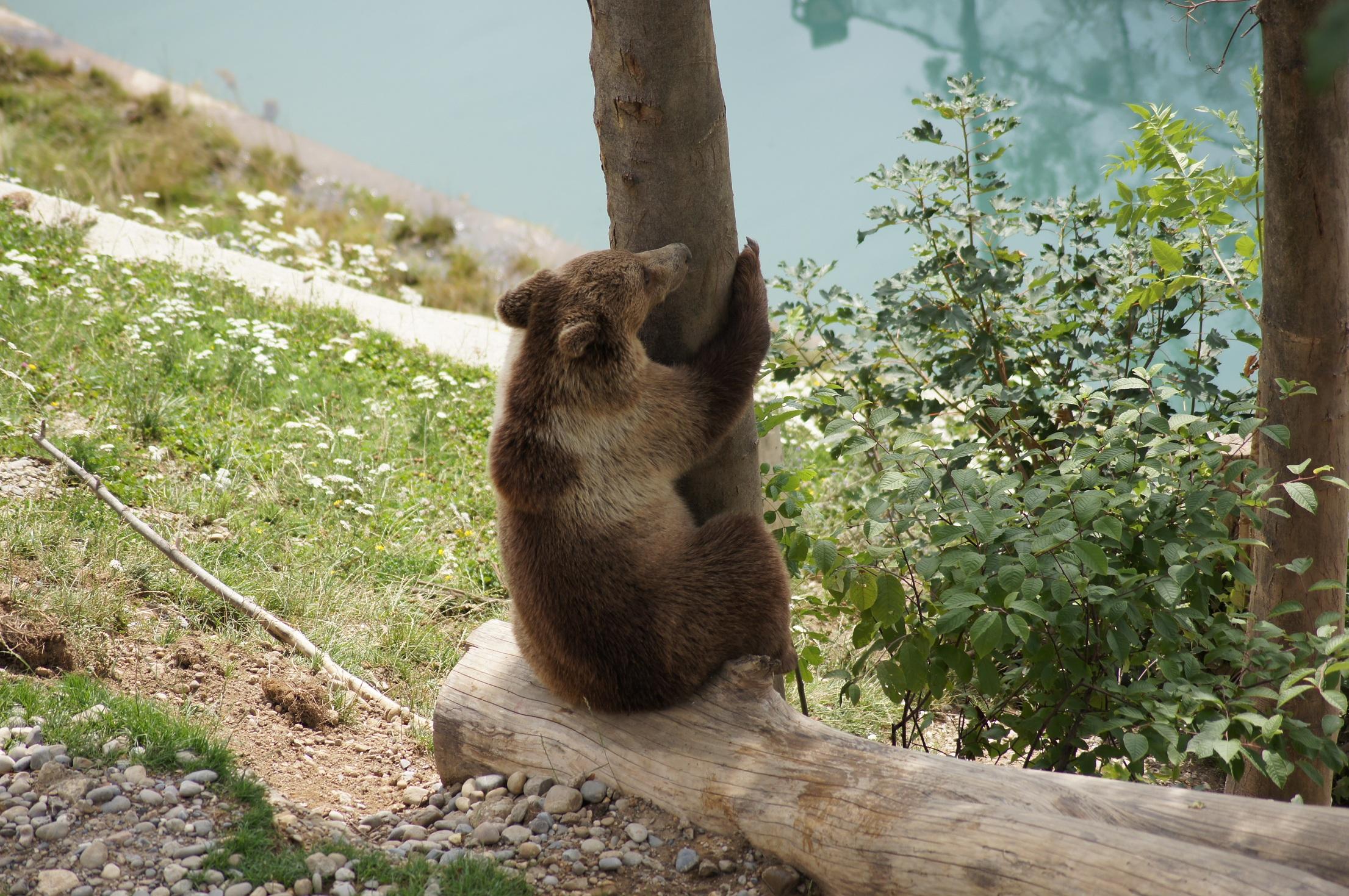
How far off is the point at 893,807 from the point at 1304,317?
1938 millimetres

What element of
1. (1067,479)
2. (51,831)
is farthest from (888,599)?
(51,831)

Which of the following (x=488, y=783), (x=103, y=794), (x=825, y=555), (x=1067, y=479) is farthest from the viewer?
(x=488, y=783)

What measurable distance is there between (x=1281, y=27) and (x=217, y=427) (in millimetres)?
5797

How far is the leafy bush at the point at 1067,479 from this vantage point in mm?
2797

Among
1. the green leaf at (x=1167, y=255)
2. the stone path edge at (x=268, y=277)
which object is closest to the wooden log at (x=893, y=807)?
the green leaf at (x=1167, y=255)

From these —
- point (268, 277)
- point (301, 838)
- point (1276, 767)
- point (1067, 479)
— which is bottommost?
point (301, 838)

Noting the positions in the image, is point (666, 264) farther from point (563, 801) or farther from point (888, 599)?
point (563, 801)

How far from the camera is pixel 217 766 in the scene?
3312mm

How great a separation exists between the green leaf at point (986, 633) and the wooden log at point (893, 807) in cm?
36

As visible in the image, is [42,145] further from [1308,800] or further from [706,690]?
[1308,800]

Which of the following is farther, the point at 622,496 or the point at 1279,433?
the point at 622,496

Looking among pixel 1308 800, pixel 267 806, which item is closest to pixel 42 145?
pixel 267 806

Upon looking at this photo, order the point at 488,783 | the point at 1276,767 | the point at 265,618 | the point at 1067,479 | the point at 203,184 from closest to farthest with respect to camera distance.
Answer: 1. the point at 1276,767
2. the point at 1067,479
3. the point at 488,783
4. the point at 265,618
5. the point at 203,184

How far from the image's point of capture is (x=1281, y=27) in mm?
2721
